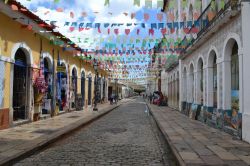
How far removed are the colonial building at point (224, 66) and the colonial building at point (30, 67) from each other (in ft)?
23.9

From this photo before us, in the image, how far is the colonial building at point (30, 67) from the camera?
37.8 ft

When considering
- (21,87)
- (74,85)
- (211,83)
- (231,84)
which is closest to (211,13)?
(211,83)

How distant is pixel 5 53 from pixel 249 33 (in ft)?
28.6

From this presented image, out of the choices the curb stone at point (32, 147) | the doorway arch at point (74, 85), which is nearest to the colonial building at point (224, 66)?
the curb stone at point (32, 147)

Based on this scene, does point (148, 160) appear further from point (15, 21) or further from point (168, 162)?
point (15, 21)

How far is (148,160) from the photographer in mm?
6930

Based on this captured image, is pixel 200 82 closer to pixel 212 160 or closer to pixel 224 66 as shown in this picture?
pixel 224 66

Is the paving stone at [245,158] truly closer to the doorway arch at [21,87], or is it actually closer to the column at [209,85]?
the column at [209,85]

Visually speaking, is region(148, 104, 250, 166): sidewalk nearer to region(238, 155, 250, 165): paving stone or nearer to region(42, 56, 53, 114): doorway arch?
region(238, 155, 250, 165): paving stone

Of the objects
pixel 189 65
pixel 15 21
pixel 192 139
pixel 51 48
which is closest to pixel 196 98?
pixel 189 65

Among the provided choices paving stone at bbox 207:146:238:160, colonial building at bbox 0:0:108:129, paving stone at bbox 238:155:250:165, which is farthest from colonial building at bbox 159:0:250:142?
colonial building at bbox 0:0:108:129

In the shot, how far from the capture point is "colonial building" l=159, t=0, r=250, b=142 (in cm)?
877

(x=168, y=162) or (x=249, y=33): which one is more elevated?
(x=249, y=33)

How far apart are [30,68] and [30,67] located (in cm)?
5
